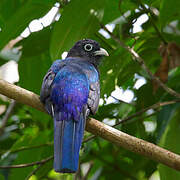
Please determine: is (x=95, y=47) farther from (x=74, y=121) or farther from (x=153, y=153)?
(x=153, y=153)

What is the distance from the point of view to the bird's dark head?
464 centimetres

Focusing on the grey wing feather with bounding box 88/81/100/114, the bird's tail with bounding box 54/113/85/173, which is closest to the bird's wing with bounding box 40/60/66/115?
the bird's tail with bounding box 54/113/85/173

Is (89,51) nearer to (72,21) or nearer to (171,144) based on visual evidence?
(72,21)

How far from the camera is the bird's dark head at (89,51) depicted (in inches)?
183

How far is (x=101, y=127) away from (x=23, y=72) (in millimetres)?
1506

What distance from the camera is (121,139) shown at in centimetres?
323

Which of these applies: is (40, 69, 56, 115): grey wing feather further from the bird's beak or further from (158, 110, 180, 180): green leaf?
(158, 110, 180, 180): green leaf

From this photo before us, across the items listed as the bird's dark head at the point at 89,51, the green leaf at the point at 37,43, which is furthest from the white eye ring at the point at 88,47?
the green leaf at the point at 37,43

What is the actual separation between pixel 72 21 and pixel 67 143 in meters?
1.08

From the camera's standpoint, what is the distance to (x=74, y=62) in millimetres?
4441

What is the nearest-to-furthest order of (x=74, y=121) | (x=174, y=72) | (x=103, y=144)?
(x=74, y=121) < (x=174, y=72) < (x=103, y=144)

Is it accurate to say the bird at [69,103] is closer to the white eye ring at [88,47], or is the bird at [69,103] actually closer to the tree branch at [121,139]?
the tree branch at [121,139]

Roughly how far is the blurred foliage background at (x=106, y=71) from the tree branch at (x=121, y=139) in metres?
0.47

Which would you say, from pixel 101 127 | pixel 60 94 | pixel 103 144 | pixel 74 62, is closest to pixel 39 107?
pixel 60 94
